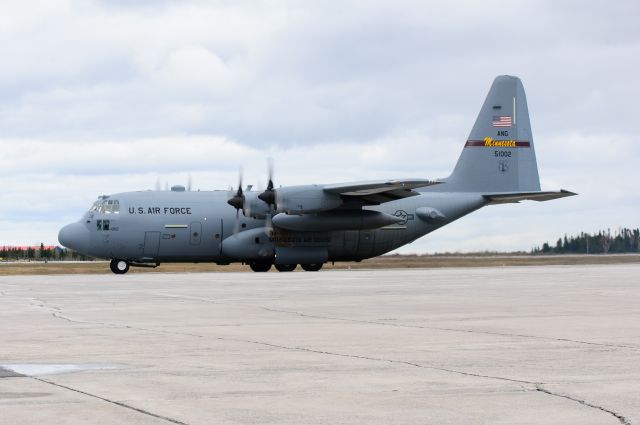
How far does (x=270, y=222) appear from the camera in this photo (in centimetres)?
5119

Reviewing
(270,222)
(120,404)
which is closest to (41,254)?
(270,222)

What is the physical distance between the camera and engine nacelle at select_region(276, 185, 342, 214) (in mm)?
48625

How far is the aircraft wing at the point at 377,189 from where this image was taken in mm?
46688

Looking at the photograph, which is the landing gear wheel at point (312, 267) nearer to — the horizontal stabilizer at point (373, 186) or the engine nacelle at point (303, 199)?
the engine nacelle at point (303, 199)

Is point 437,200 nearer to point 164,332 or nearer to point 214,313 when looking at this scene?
point 214,313

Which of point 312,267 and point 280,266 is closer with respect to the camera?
point 280,266

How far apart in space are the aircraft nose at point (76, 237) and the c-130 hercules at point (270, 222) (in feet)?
0.17

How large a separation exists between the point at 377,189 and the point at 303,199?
385 centimetres

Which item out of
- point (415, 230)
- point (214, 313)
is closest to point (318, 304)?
point (214, 313)

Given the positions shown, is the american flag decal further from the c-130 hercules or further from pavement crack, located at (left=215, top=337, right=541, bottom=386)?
pavement crack, located at (left=215, top=337, right=541, bottom=386)

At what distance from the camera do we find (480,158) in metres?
56.1

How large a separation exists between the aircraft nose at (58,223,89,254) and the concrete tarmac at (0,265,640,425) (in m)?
25.7

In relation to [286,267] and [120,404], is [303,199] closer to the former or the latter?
[286,267]

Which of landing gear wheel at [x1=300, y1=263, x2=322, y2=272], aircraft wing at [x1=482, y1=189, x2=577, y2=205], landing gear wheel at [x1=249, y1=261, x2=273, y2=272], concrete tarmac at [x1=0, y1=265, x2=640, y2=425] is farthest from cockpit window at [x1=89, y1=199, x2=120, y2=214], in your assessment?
concrete tarmac at [x1=0, y1=265, x2=640, y2=425]
